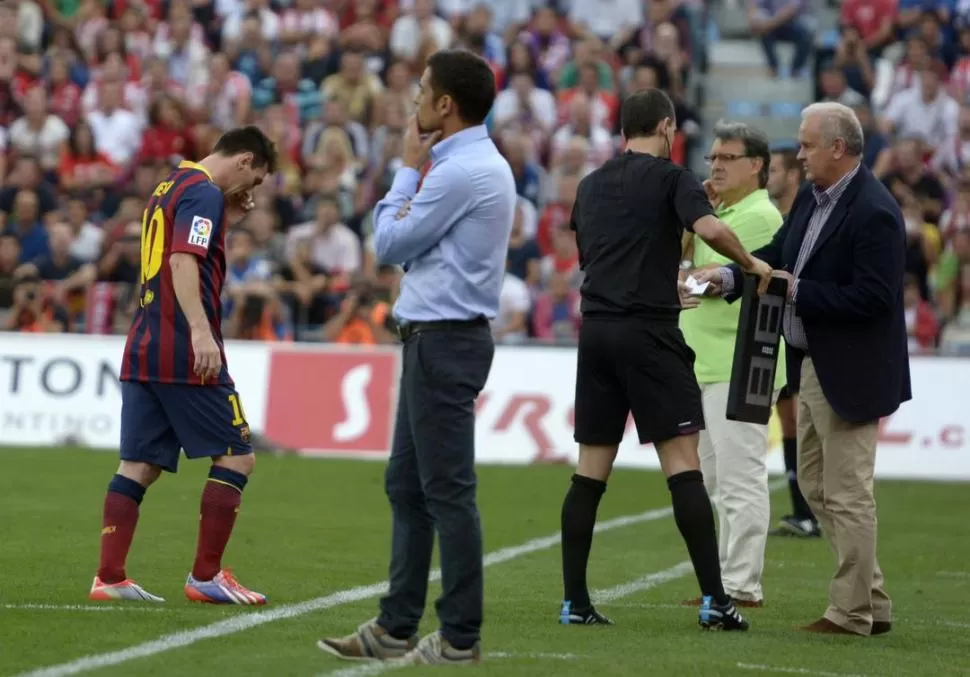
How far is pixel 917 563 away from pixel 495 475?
538 cm

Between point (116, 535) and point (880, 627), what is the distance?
3.24m

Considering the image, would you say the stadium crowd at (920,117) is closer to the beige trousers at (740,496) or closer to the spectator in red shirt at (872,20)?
the spectator in red shirt at (872,20)

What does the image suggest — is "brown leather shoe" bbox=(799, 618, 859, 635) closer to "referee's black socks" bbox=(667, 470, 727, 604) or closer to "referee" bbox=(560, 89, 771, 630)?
"referee" bbox=(560, 89, 771, 630)

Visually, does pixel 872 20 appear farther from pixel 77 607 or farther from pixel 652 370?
pixel 77 607

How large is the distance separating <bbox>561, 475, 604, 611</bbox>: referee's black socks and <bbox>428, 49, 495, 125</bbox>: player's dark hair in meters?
1.98

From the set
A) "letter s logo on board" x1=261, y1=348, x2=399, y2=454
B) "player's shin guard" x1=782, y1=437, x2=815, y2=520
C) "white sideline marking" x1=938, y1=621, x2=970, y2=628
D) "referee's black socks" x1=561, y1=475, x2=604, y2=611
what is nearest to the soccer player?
"referee's black socks" x1=561, y1=475, x2=604, y2=611

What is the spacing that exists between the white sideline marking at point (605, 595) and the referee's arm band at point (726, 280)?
1.59 m

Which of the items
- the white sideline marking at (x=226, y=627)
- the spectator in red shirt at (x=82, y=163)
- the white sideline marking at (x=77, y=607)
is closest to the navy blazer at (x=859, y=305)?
the white sideline marking at (x=226, y=627)

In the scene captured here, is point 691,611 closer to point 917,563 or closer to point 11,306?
point 917,563

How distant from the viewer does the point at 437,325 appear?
Result: 647 centimetres

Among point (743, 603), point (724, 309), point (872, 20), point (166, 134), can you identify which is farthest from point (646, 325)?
point (872, 20)

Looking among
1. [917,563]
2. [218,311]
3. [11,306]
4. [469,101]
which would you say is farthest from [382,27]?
[469,101]

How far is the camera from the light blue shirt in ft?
21.0

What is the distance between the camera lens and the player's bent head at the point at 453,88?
6453 mm
